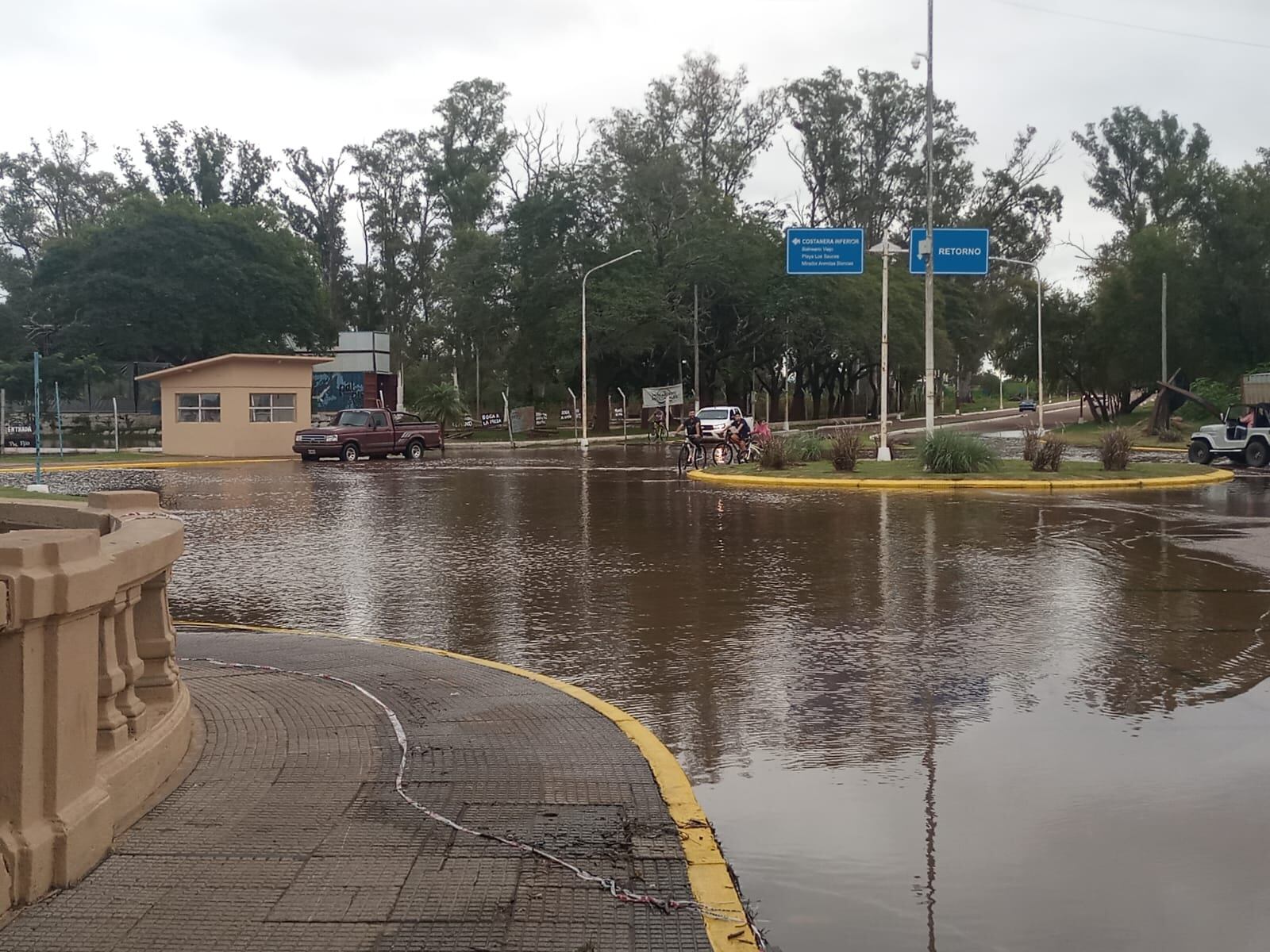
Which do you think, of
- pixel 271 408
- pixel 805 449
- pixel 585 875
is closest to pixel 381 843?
pixel 585 875

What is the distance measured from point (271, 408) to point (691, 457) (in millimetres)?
21187

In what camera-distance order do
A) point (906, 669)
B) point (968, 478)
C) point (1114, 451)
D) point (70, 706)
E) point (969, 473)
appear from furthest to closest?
point (1114, 451), point (969, 473), point (968, 478), point (906, 669), point (70, 706)

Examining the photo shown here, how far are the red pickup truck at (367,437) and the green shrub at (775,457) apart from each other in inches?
643

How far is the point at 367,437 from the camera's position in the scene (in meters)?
42.1

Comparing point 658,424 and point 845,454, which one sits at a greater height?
point 658,424

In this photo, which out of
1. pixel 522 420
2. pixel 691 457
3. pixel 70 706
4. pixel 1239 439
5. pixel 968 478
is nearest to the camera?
pixel 70 706

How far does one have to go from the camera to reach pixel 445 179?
84.5 metres

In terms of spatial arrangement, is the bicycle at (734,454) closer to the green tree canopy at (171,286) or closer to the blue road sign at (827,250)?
the blue road sign at (827,250)

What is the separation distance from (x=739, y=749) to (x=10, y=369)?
60.9 metres

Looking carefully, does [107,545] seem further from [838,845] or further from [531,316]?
[531,316]

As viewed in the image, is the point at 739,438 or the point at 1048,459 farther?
the point at 739,438

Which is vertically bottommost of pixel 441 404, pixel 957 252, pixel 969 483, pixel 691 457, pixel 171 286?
pixel 969 483

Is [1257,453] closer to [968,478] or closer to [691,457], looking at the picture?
[968,478]

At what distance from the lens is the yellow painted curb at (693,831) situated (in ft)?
14.1
